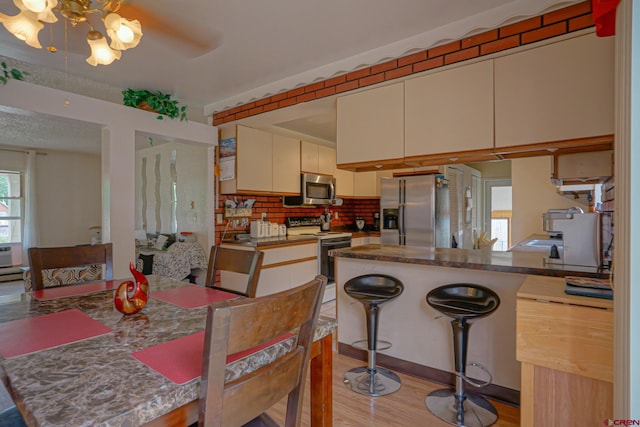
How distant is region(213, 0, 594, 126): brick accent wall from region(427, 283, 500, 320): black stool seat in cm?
148

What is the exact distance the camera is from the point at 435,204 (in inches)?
172

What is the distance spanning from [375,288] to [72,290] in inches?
68.8

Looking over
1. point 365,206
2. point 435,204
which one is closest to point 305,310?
point 435,204

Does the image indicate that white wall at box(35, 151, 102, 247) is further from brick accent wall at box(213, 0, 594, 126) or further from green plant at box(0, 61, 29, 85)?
brick accent wall at box(213, 0, 594, 126)

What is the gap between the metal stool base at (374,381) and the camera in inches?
82.3

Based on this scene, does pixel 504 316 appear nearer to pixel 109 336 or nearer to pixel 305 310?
pixel 305 310

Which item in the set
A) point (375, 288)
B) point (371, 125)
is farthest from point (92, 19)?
point (375, 288)

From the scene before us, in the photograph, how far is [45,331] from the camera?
1.07 m

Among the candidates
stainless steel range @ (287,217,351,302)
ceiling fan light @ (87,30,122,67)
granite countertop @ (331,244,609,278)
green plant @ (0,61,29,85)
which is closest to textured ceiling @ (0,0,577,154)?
green plant @ (0,61,29,85)

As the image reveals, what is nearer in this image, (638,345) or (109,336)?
(638,345)

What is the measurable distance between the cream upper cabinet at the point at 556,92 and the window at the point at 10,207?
25.8 feet

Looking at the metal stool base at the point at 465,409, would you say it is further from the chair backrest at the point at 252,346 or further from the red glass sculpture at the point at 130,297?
the red glass sculpture at the point at 130,297

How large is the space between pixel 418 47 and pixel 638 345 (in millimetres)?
2045

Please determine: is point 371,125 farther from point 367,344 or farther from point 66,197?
point 66,197
